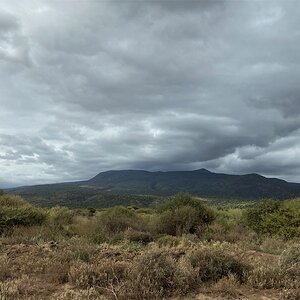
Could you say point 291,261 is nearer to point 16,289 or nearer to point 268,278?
point 268,278

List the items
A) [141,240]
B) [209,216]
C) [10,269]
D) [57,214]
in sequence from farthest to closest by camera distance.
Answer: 1. [57,214]
2. [209,216]
3. [141,240]
4. [10,269]

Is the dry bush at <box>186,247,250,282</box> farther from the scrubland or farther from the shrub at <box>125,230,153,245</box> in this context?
the shrub at <box>125,230,153,245</box>

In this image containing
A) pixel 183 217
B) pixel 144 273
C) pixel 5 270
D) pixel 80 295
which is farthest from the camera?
pixel 183 217

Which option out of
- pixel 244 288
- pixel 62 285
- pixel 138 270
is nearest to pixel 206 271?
pixel 244 288

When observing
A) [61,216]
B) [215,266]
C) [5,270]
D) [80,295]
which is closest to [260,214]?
[61,216]

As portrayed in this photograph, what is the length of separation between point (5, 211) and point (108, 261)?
13.7 meters

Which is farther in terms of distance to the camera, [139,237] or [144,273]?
[139,237]

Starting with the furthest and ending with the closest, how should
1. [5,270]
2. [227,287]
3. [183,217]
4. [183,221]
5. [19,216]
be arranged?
[183,217]
[183,221]
[19,216]
[5,270]
[227,287]

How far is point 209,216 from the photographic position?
2514 centimetres

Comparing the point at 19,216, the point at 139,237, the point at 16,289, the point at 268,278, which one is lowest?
the point at 139,237

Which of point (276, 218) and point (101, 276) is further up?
point (276, 218)

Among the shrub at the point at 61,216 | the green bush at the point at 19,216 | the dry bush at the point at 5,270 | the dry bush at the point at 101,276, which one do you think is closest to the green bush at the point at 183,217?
the shrub at the point at 61,216

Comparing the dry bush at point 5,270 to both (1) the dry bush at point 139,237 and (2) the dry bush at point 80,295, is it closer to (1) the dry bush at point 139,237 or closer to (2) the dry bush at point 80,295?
(2) the dry bush at point 80,295

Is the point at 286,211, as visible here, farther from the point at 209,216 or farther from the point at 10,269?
the point at 10,269
